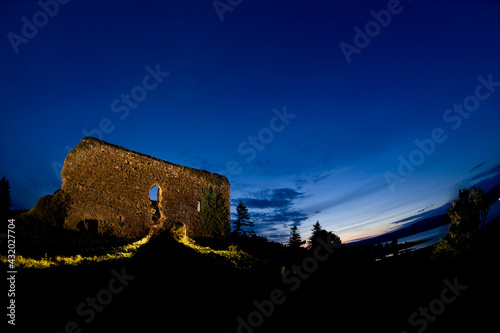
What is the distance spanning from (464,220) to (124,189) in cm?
2750

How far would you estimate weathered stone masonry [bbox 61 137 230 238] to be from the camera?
12.8 metres

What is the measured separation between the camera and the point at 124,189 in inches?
586

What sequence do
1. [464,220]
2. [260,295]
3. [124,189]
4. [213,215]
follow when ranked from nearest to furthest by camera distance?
[260,295] < [124,189] < [464,220] < [213,215]

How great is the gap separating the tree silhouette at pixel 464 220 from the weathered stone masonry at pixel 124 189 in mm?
21214

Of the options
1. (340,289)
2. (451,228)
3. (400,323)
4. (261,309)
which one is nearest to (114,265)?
(261,309)

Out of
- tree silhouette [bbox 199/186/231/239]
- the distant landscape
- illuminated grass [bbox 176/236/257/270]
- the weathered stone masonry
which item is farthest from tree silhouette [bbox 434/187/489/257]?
the weathered stone masonry

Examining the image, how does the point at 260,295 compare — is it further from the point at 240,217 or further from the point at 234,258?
the point at 240,217

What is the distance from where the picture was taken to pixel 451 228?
17.7 metres

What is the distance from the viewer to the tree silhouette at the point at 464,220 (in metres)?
16.6

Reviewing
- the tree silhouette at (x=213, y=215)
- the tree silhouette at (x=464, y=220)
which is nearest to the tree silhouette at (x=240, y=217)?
the tree silhouette at (x=213, y=215)

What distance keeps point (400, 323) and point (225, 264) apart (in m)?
6.43

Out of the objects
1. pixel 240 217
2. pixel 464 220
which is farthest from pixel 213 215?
pixel 464 220

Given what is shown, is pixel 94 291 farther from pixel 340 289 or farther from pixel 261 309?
pixel 340 289

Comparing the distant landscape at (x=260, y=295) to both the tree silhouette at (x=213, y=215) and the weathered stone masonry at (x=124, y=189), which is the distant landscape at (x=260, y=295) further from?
the tree silhouette at (x=213, y=215)
